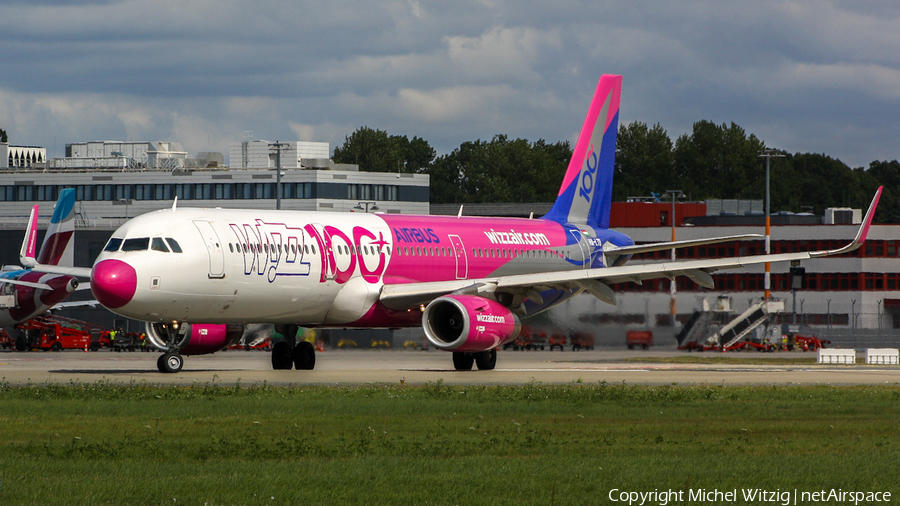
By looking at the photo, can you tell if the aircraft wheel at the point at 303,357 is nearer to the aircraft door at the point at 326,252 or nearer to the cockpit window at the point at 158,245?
the aircraft door at the point at 326,252

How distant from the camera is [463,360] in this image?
117 ft

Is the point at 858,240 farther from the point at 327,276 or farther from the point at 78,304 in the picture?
the point at 78,304

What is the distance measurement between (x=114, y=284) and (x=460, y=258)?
12.5 m

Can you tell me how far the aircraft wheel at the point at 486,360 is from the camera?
116 feet

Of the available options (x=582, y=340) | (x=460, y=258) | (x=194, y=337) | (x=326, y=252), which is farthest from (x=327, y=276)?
(x=582, y=340)

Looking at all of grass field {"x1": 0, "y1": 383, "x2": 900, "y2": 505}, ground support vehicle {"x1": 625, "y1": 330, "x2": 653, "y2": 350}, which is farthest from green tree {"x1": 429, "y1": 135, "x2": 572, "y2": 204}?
grass field {"x1": 0, "y1": 383, "x2": 900, "y2": 505}

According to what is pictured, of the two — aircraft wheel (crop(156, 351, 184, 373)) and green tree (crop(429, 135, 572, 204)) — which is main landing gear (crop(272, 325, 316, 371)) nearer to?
aircraft wheel (crop(156, 351, 184, 373))

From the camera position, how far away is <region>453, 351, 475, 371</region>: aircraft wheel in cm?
3550

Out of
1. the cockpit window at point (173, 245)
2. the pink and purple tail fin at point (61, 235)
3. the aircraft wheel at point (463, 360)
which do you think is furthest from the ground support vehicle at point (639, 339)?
the pink and purple tail fin at point (61, 235)

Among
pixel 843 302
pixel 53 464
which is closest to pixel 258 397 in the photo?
pixel 53 464

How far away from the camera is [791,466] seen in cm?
1465

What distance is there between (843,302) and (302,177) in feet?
157

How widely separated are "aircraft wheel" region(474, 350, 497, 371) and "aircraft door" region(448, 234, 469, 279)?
11.3 ft

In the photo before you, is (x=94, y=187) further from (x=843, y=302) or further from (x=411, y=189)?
(x=843, y=302)
